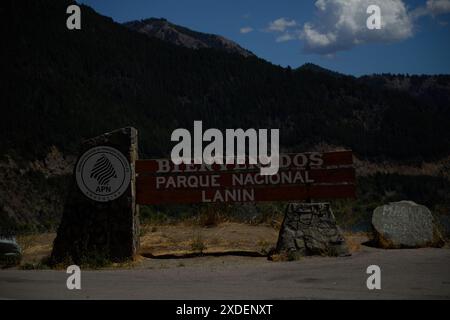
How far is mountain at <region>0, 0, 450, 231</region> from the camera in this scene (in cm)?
5584

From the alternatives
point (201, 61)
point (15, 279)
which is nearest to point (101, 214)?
point (15, 279)

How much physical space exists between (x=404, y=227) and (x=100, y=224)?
576 cm

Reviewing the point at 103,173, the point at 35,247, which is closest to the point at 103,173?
the point at 103,173

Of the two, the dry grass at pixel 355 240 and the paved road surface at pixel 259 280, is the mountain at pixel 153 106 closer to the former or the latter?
the dry grass at pixel 355 240

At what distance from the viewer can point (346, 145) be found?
298 feet

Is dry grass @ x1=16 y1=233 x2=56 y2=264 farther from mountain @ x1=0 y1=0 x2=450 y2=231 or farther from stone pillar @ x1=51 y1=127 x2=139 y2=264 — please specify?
mountain @ x1=0 y1=0 x2=450 y2=231

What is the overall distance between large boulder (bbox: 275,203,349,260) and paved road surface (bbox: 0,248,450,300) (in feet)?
1.19

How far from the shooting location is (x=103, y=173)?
11.1 meters

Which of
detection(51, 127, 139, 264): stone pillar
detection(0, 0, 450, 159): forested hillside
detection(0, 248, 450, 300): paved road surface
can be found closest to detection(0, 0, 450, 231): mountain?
detection(0, 0, 450, 159): forested hillside

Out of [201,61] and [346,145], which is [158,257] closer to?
[346,145]

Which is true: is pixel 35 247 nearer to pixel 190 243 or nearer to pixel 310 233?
pixel 190 243

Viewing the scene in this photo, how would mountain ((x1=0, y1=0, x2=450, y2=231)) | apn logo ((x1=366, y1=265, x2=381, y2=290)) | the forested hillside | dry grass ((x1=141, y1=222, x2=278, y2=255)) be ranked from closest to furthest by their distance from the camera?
1. apn logo ((x1=366, y1=265, x2=381, y2=290))
2. dry grass ((x1=141, y1=222, x2=278, y2=255))
3. mountain ((x1=0, y1=0, x2=450, y2=231))
4. the forested hillside
